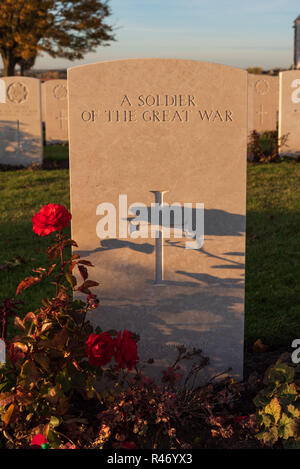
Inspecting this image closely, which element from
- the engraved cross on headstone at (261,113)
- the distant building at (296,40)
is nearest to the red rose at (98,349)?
the engraved cross on headstone at (261,113)

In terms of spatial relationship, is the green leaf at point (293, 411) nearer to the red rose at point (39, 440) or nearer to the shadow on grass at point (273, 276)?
the shadow on grass at point (273, 276)

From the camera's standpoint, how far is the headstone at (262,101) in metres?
13.0

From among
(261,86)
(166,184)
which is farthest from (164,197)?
(261,86)

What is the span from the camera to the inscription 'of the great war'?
9.98 ft

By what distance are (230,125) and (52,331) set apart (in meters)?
1.52

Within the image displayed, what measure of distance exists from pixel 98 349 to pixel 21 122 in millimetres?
8886

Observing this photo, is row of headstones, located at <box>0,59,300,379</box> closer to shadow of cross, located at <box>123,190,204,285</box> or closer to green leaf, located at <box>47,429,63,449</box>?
shadow of cross, located at <box>123,190,204,285</box>

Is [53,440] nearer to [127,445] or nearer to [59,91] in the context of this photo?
[127,445]

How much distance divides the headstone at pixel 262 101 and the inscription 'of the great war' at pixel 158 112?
10.1 meters

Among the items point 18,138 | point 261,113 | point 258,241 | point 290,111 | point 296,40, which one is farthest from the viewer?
point 296,40

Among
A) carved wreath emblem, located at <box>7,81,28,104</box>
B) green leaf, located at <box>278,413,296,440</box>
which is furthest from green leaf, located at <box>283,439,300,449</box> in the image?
carved wreath emblem, located at <box>7,81,28,104</box>

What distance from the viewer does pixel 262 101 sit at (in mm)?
13367

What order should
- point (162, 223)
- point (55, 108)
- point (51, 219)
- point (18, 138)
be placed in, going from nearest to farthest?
point (51, 219) < point (162, 223) < point (18, 138) < point (55, 108)

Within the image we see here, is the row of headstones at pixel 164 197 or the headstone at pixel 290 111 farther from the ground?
the headstone at pixel 290 111
